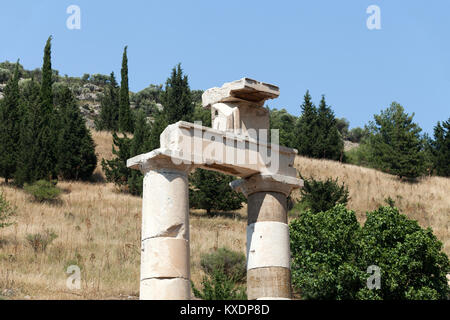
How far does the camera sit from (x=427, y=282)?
2117 cm

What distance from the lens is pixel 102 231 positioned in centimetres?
2622

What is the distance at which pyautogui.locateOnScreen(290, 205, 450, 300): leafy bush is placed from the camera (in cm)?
2070

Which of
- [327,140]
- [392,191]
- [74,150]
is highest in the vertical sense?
[327,140]

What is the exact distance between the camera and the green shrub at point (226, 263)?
72.7 ft

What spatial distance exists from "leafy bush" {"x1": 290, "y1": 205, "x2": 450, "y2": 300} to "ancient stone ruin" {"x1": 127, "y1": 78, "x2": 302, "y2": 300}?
8798 mm

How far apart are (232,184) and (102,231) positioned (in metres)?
14.0

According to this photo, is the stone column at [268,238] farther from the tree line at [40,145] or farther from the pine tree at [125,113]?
the pine tree at [125,113]

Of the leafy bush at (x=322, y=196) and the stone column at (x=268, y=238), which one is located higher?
the leafy bush at (x=322, y=196)

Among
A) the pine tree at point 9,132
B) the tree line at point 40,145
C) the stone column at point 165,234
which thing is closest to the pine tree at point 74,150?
the tree line at point 40,145

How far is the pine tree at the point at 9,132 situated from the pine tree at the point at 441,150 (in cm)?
3226

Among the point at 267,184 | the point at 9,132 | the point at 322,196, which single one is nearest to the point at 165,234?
the point at 267,184

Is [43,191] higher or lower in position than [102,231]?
higher

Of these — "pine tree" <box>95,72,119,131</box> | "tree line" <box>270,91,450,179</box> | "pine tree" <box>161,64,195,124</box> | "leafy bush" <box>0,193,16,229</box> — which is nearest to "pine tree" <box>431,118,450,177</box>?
"tree line" <box>270,91,450,179</box>

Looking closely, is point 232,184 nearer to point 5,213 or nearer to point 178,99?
point 5,213
